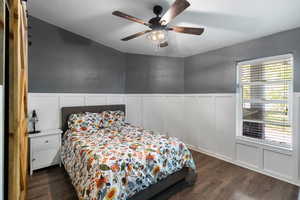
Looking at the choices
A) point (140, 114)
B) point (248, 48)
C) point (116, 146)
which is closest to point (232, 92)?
point (248, 48)

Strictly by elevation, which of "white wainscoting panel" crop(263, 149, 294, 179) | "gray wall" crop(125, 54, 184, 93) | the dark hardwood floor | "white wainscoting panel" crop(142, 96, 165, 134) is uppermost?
"gray wall" crop(125, 54, 184, 93)

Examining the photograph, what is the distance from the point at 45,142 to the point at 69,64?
5.05ft

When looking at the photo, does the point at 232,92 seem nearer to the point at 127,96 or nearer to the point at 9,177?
the point at 127,96

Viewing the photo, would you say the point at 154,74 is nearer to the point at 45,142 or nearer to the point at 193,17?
the point at 193,17

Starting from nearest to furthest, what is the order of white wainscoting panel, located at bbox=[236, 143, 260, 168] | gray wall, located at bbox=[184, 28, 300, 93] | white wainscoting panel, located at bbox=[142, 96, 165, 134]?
gray wall, located at bbox=[184, 28, 300, 93] < white wainscoting panel, located at bbox=[236, 143, 260, 168] < white wainscoting panel, located at bbox=[142, 96, 165, 134]

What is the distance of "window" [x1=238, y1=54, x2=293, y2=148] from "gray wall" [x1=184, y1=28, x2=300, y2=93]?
0.38ft

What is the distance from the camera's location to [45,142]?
2533 mm

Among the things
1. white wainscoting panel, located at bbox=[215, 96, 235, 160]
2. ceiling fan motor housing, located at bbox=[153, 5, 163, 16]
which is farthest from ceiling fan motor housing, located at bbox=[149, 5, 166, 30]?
white wainscoting panel, located at bbox=[215, 96, 235, 160]

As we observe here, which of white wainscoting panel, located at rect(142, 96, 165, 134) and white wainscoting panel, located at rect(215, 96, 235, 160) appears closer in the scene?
white wainscoting panel, located at rect(215, 96, 235, 160)

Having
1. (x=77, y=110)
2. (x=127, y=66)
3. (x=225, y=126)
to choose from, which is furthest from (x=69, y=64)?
(x=225, y=126)

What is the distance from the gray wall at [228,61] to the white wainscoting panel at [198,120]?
237 mm

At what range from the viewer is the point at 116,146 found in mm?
2002

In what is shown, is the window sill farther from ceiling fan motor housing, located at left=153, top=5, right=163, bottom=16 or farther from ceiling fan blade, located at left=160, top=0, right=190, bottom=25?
ceiling fan motor housing, located at left=153, top=5, right=163, bottom=16

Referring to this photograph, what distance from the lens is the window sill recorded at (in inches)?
93.9
